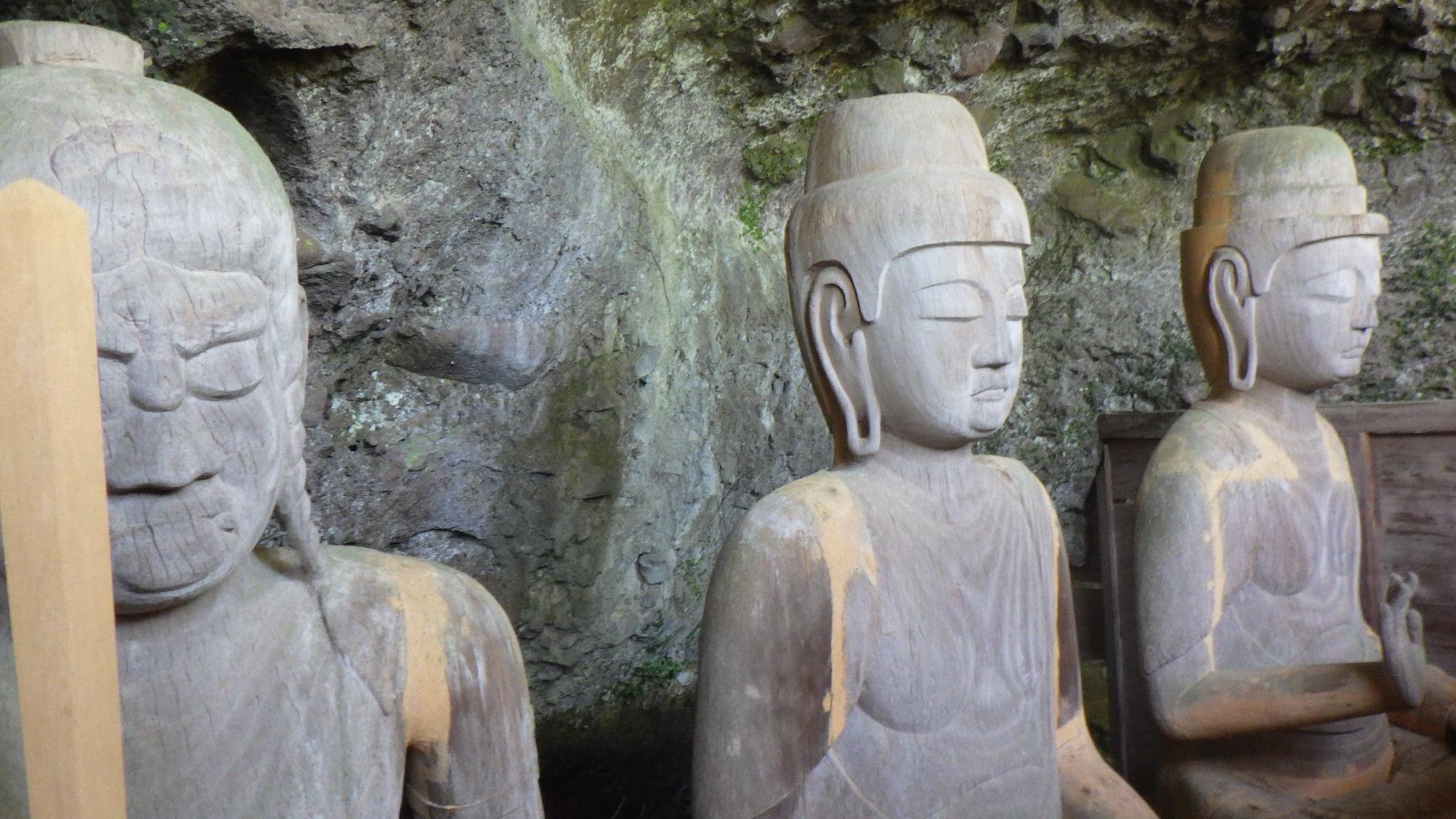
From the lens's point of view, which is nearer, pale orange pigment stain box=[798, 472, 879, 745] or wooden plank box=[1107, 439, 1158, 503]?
pale orange pigment stain box=[798, 472, 879, 745]

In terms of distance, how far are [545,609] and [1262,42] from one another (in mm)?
3247

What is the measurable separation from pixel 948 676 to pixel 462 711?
2.78 ft

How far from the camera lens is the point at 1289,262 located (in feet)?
9.59

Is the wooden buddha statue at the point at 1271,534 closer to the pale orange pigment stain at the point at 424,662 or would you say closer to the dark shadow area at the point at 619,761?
the dark shadow area at the point at 619,761

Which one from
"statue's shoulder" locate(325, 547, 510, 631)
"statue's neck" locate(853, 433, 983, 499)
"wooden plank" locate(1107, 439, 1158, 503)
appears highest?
"statue's neck" locate(853, 433, 983, 499)

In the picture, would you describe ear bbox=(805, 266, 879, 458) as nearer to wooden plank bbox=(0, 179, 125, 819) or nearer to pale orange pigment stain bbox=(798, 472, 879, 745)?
pale orange pigment stain bbox=(798, 472, 879, 745)

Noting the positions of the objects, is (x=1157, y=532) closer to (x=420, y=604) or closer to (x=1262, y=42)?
(x=420, y=604)

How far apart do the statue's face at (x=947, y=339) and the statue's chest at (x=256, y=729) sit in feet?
3.34

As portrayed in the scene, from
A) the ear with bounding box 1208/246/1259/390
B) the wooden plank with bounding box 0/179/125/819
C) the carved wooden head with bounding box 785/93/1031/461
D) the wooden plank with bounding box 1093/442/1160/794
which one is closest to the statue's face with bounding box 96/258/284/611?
the wooden plank with bounding box 0/179/125/819

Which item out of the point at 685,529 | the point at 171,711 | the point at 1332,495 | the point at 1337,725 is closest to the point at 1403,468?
the point at 1332,495

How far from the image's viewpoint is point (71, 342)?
92cm

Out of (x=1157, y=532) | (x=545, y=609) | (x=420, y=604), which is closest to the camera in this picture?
(x=420, y=604)

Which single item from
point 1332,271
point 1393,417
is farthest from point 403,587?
point 1393,417

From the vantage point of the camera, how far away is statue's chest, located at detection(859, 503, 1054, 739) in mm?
2086
